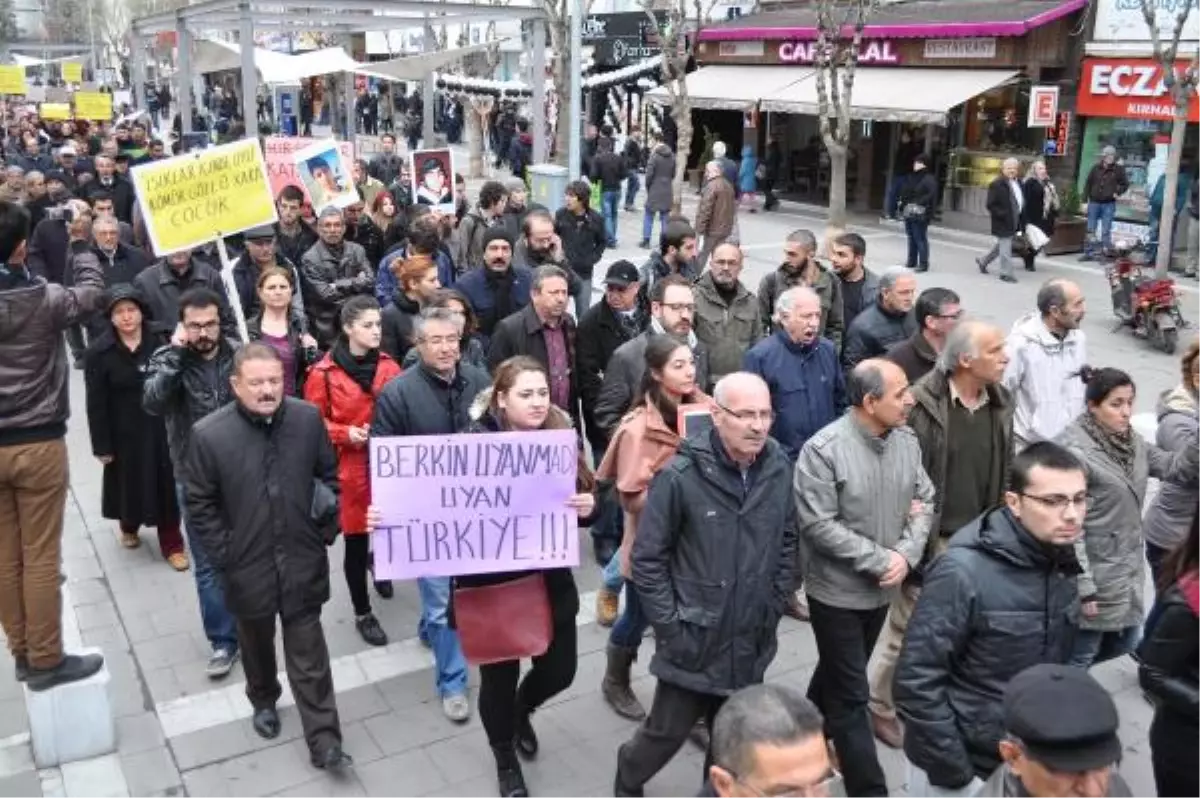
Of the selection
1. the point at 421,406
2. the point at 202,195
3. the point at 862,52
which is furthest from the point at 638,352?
the point at 862,52

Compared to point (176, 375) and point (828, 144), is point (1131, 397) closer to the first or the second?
point (176, 375)

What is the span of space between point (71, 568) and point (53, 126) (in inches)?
878

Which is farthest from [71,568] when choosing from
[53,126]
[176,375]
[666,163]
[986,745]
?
[53,126]

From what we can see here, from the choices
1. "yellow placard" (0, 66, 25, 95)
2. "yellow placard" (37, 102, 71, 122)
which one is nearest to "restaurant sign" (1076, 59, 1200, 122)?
"yellow placard" (0, 66, 25, 95)

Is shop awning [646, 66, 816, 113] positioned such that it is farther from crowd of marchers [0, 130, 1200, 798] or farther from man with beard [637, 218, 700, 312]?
crowd of marchers [0, 130, 1200, 798]

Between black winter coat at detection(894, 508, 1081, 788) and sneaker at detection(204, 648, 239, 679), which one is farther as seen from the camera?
sneaker at detection(204, 648, 239, 679)

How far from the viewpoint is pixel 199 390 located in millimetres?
5383

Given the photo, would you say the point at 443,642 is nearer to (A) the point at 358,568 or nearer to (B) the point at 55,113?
(A) the point at 358,568

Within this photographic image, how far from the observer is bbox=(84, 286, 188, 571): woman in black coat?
6.34m

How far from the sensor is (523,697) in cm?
455

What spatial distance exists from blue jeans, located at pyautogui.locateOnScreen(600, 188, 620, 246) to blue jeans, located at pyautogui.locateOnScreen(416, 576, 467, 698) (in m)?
13.5

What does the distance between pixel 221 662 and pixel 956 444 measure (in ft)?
11.6

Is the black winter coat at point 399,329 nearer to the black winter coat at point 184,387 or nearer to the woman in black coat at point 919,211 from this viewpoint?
the black winter coat at point 184,387

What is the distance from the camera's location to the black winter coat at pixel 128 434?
6.37 meters
